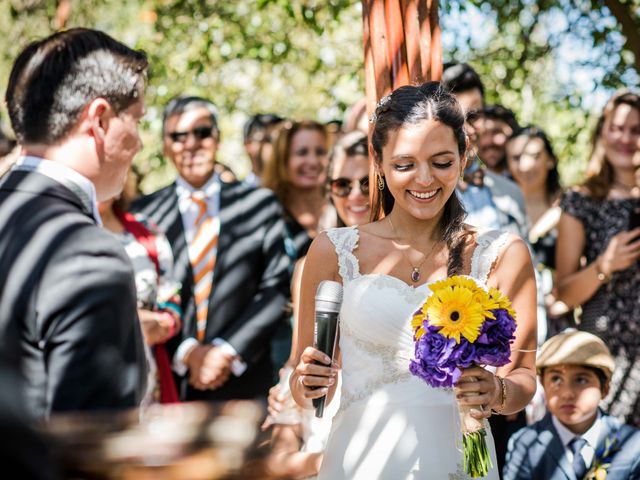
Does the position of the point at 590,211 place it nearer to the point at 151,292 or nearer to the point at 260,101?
the point at 151,292

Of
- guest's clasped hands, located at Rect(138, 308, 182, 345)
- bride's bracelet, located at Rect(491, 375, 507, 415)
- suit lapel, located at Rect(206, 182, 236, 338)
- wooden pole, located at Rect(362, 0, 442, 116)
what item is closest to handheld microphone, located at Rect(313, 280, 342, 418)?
bride's bracelet, located at Rect(491, 375, 507, 415)

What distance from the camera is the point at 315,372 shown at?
3082 mm

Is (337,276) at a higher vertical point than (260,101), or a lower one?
lower

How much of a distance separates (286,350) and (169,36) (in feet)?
13.1

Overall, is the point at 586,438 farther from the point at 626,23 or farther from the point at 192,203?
the point at 192,203

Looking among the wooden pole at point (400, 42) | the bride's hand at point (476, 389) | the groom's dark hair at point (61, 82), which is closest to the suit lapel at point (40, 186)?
the groom's dark hair at point (61, 82)

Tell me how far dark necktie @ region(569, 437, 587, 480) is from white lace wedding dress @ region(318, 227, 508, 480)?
4.74ft

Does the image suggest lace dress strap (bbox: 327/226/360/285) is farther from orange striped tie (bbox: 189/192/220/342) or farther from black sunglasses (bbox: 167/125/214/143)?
black sunglasses (bbox: 167/125/214/143)

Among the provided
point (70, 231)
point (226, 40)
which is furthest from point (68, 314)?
point (226, 40)

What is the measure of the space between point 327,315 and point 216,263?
9.01 feet

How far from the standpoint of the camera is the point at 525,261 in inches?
138

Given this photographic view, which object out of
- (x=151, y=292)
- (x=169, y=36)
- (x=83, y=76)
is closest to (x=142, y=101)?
(x=83, y=76)

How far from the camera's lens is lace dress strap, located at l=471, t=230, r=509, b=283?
3484mm

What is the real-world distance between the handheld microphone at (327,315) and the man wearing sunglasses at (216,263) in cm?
243
